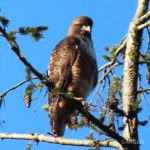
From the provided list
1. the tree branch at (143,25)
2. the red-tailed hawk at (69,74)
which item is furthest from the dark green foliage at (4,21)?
the red-tailed hawk at (69,74)

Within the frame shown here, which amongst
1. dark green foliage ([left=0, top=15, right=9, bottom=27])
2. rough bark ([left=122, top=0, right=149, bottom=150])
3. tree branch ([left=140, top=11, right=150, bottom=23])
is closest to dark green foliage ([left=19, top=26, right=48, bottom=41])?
dark green foliage ([left=0, top=15, right=9, bottom=27])

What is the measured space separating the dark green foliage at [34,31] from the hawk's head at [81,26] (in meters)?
3.06

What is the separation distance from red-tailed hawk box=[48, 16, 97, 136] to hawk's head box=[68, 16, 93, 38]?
1.77 feet

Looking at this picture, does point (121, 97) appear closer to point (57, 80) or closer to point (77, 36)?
point (57, 80)

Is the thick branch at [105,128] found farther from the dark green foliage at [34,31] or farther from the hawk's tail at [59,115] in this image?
the hawk's tail at [59,115]

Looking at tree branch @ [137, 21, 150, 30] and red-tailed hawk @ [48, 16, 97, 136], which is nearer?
tree branch @ [137, 21, 150, 30]

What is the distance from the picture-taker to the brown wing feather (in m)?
4.86

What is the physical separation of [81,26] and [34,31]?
3388mm

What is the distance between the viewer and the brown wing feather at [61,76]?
4.86 meters

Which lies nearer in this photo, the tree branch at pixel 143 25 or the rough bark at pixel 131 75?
the rough bark at pixel 131 75

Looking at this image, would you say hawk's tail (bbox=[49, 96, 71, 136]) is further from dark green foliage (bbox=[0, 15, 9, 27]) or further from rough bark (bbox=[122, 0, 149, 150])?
dark green foliage (bbox=[0, 15, 9, 27])

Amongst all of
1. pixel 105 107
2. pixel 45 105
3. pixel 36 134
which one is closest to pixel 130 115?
pixel 105 107

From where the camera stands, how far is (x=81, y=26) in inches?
247

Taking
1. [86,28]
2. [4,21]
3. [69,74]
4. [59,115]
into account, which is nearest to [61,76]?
[69,74]
